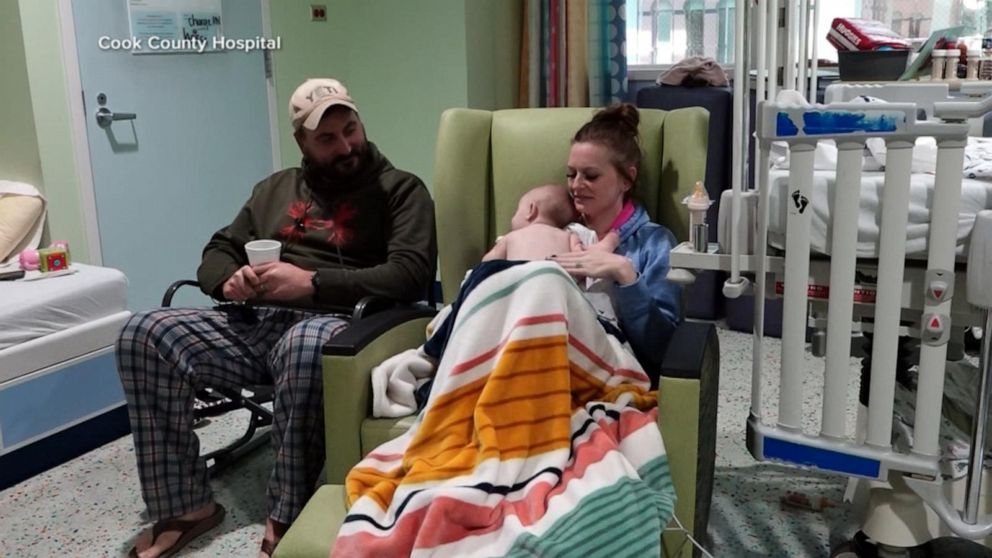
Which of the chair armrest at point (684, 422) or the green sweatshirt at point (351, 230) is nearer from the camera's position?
the chair armrest at point (684, 422)

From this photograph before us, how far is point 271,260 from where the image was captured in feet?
6.77

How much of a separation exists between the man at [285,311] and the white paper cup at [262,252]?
2 centimetres

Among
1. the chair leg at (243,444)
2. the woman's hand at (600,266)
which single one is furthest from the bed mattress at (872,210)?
the chair leg at (243,444)

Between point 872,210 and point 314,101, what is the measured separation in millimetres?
1294

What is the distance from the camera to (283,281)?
2064 millimetres

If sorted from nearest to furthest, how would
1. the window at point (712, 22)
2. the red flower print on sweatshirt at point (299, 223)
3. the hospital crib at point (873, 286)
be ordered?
the hospital crib at point (873, 286)
the red flower print on sweatshirt at point (299, 223)
the window at point (712, 22)

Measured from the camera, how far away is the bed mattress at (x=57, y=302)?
234 centimetres

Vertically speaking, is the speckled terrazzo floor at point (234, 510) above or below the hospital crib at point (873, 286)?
below

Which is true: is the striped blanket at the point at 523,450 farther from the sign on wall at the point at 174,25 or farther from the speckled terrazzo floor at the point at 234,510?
the sign on wall at the point at 174,25

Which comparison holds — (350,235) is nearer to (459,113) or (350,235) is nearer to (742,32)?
(459,113)

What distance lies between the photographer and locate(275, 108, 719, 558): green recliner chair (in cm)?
151

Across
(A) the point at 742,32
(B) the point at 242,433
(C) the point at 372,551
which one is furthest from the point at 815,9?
(B) the point at 242,433

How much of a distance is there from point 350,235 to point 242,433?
0.86 metres

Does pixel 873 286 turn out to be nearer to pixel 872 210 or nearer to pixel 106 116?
pixel 872 210
